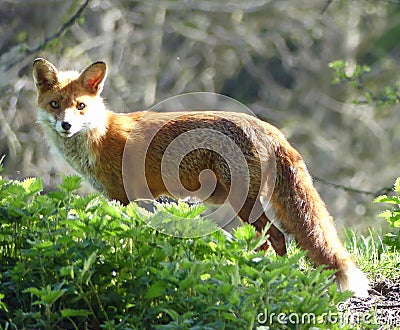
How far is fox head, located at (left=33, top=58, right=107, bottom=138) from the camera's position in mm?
6202

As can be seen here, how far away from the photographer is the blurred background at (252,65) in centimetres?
1253

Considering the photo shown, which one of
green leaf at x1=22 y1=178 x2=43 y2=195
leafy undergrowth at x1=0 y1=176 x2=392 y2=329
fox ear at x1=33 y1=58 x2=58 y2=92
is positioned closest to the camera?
leafy undergrowth at x1=0 y1=176 x2=392 y2=329

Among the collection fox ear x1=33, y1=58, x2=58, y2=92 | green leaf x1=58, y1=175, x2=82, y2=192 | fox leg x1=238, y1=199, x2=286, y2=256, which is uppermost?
fox ear x1=33, y1=58, x2=58, y2=92

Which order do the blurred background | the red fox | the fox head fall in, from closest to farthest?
the red fox
the fox head
the blurred background

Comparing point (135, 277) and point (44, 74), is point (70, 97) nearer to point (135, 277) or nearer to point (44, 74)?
point (44, 74)

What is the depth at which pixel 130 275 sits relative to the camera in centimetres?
409

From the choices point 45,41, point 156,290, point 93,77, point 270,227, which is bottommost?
point 156,290

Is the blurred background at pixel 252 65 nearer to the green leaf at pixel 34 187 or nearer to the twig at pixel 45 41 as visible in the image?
the twig at pixel 45 41

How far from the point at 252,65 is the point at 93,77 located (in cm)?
951

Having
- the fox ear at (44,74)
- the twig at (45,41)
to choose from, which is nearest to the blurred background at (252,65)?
the twig at (45,41)

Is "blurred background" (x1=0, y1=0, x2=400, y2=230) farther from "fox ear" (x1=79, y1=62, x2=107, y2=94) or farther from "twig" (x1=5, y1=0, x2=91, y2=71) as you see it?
"fox ear" (x1=79, y1=62, x2=107, y2=94)

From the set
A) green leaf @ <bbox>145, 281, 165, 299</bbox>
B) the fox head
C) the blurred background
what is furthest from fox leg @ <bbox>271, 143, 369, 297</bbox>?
the blurred background

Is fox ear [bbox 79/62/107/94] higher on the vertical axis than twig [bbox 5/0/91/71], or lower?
lower

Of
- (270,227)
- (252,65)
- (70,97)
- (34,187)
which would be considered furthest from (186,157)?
(252,65)
